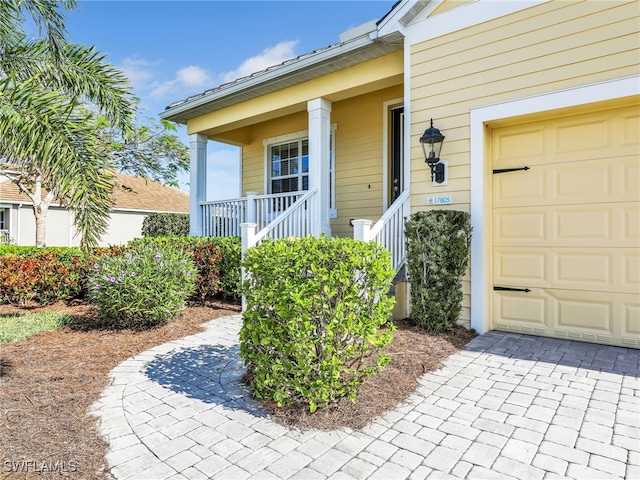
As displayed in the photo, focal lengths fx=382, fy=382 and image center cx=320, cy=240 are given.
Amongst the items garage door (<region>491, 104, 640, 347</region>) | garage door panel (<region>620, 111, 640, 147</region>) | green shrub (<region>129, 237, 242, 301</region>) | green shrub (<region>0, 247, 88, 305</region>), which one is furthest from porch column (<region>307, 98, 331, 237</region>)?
green shrub (<region>0, 247, 88, 305</region>)

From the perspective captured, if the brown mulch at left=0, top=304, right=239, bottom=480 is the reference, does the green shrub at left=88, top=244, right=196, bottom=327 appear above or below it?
above

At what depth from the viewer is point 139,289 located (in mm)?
4902

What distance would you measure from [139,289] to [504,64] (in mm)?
5371

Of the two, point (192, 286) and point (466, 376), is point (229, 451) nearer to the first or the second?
point (466, 376)

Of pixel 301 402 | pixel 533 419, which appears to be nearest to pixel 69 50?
pixel 301 402

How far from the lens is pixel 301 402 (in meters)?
2.79

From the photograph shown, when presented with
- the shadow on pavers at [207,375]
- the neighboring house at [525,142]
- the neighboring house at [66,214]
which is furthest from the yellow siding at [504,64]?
the neighboring house at [66,214]

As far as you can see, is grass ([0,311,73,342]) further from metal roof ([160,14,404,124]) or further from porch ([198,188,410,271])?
metal roof ([160,14,404,124])

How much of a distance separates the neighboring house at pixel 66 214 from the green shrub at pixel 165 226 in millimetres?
3091

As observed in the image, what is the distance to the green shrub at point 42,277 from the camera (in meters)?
6.33

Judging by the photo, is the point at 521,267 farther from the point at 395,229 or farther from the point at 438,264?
the point at 395,229

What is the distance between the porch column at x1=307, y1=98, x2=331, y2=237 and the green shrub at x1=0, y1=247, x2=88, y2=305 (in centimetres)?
419

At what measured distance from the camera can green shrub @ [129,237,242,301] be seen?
6496 millimetres

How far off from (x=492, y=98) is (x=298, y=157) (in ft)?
15.6
